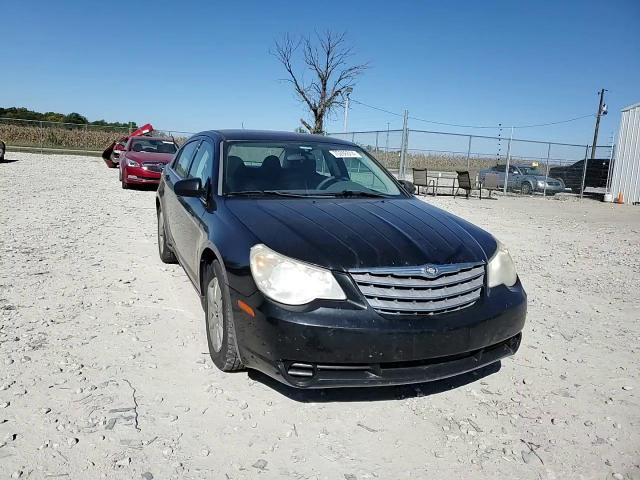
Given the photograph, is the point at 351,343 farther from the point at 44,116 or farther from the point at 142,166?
the point at 44,116

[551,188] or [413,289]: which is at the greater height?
[413,289]

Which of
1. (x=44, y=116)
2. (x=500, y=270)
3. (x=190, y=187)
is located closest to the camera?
(x=500, y=270)

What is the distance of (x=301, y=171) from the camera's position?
161 inches

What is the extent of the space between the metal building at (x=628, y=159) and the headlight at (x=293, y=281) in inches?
792

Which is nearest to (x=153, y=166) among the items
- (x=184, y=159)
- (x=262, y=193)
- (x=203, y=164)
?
(x=184, y=159)

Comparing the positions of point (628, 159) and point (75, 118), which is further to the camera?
point (75, 118)

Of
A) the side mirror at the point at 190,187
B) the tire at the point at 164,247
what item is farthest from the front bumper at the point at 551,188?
the side mirror at the point at 190,187

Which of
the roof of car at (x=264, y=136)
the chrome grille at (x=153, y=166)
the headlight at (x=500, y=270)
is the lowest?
the chrome grille at (x=153, y=166)

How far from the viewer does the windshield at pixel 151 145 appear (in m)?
14.8

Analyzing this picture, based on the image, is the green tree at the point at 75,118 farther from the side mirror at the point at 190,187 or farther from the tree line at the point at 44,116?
the side mirror at the point at 190,187

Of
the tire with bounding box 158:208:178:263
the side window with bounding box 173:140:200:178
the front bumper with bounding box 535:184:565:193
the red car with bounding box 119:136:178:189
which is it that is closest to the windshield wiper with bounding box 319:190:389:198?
the side window with bounding box 173:140:200:178

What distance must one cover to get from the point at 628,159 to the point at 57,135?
33622 millimetres

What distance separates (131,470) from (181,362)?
1.12m

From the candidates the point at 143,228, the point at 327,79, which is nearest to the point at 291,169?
the point at 143,228
